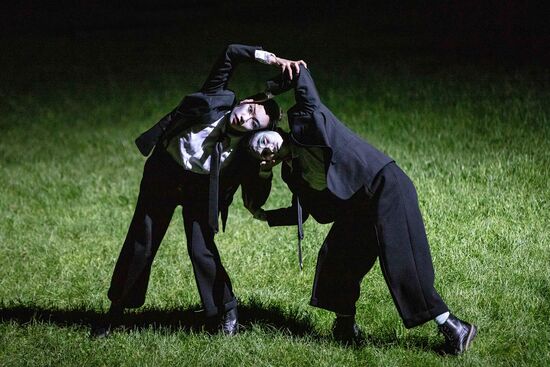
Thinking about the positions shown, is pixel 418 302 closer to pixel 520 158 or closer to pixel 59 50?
pixel 520 158

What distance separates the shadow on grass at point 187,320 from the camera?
5.38 metres

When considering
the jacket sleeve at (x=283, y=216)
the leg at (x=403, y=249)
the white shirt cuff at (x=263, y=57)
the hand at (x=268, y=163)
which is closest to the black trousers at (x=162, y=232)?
the jacket sleeve at (x=283, y=216)

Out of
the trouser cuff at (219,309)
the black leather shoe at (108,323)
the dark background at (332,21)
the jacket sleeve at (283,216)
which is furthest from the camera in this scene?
the dark background at (332,21)

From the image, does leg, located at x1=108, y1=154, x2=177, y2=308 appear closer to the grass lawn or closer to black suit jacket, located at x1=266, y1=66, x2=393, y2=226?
the grass lawn

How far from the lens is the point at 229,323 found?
18.5 feet

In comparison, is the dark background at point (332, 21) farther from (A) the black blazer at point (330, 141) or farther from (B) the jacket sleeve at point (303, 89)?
(B) the jacket sleeve at point (303, 89)

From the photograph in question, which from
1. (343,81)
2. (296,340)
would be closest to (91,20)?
(343,81)

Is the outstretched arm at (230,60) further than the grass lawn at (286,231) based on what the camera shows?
No

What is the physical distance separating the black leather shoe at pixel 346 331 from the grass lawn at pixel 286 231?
9 cm

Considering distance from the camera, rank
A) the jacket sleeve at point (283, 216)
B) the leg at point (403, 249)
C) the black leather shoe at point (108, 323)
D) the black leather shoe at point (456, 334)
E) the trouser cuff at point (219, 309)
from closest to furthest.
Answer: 1. the leg at point (403, 249)
2. the black leather shoe at point (456, 334)
3. the jacket sleeve at point (283, 216)
4. the trouser cuff at point (219, 309)
5. the black leather shoe at point (108, 323)

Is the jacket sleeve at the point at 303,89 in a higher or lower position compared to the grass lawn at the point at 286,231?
higher

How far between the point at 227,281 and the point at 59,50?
14.2m

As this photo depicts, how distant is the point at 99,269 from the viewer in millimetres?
7254

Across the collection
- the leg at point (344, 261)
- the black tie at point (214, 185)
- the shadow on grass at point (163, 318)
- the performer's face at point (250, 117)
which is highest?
the performer's face at point (250, 117)
